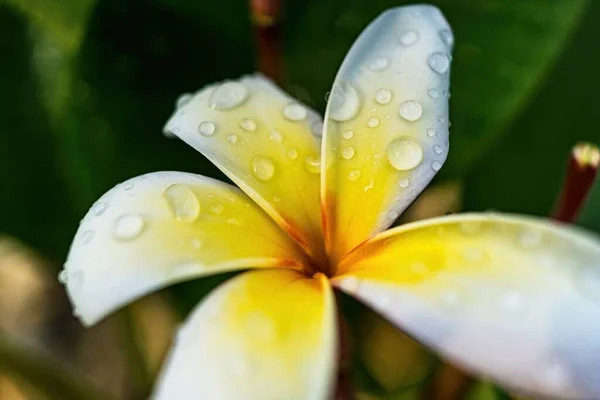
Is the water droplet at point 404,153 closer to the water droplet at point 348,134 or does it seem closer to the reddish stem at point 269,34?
the water droplet at point 348,134

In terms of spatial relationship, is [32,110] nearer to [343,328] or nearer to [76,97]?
[76,97]

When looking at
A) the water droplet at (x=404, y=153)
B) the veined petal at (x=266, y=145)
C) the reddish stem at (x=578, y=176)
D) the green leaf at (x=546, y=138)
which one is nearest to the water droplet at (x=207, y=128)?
the veined petal at (x=266, y=145)

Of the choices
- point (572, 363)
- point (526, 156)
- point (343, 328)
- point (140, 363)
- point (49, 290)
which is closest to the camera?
point (572, 363)

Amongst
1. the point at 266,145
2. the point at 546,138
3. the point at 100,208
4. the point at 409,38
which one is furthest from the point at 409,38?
the point at 546,138

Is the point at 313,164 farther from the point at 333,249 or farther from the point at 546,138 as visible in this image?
the point at 546,138

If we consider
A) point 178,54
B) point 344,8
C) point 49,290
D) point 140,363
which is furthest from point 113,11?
point 49,290

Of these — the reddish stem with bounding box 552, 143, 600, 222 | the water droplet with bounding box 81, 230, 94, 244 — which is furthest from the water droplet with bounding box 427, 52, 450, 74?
the water droplet with bounding box 81, 230, 94, 244

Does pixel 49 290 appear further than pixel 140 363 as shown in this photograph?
Yes

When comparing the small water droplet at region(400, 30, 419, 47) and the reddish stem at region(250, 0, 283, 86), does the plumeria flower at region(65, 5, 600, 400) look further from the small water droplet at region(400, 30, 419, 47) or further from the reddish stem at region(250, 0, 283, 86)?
the reddish stem at region(250, 0, 283, 86)
